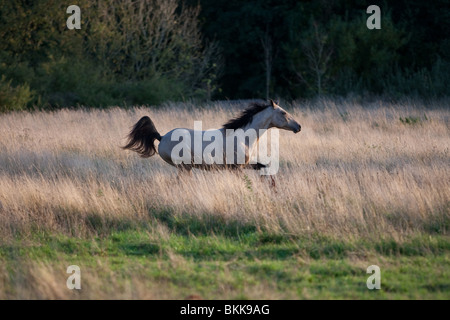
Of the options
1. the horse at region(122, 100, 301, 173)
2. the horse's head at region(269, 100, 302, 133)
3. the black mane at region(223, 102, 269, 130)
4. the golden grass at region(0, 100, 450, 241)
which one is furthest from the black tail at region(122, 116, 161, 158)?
the horse's head at region(269, 100, 302, 133)

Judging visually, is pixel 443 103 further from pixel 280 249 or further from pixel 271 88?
pixel 271 88

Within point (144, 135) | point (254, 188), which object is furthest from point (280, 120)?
point (144, 135)

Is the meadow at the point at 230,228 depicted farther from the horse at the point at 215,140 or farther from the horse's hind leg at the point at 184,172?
the horse at the point at 215,140

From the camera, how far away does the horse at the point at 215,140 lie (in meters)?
8.98

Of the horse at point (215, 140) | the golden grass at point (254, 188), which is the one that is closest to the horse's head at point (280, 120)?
the horse at point (215, 140)

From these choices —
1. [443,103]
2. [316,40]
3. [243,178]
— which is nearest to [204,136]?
[243,178]

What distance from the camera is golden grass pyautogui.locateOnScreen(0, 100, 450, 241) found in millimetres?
6863

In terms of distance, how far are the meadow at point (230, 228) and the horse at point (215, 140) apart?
16.6 inches

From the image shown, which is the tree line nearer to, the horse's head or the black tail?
the horse's head

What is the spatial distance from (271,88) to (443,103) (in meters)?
18.8

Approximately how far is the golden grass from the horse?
0.30m

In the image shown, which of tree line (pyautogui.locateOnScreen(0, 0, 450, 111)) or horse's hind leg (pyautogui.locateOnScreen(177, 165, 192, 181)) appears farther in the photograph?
tree line (pyautogui.locateOnScreen(0, 0, 450, 111))

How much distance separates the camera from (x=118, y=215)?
23.9 ft

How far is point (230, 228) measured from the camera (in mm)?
6898
